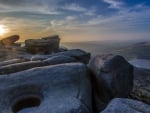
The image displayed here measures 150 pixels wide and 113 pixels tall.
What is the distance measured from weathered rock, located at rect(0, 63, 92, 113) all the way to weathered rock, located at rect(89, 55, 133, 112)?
926mm

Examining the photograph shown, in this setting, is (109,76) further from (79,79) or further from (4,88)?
(4,88)

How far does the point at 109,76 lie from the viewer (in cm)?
→ 1524

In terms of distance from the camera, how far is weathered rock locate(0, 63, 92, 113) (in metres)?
12.6

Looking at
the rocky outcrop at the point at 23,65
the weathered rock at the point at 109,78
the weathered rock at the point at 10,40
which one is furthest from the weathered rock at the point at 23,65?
the weathered rock at the point at 10,40

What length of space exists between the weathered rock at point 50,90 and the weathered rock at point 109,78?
3.04ft

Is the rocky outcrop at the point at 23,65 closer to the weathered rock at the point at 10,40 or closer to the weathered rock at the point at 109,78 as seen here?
the weathered rock at the point at 109,78


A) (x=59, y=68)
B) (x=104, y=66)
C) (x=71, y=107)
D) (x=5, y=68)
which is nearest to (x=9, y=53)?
(x=5, y=68)

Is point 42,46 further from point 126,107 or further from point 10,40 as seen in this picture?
point 126,107

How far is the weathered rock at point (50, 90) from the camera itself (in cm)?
1262

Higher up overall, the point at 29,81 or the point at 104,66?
the point at 104,66

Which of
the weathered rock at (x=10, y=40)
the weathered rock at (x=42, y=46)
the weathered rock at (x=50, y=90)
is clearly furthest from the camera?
the weathered rock at (x=10, y=40)

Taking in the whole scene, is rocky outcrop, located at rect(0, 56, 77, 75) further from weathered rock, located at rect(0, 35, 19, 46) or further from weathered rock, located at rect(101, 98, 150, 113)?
weathered rock, located at rect(0, 35, 19, 46)

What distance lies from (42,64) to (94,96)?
5976mm

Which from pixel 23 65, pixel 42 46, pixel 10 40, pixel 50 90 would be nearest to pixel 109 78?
pixel 50 90
